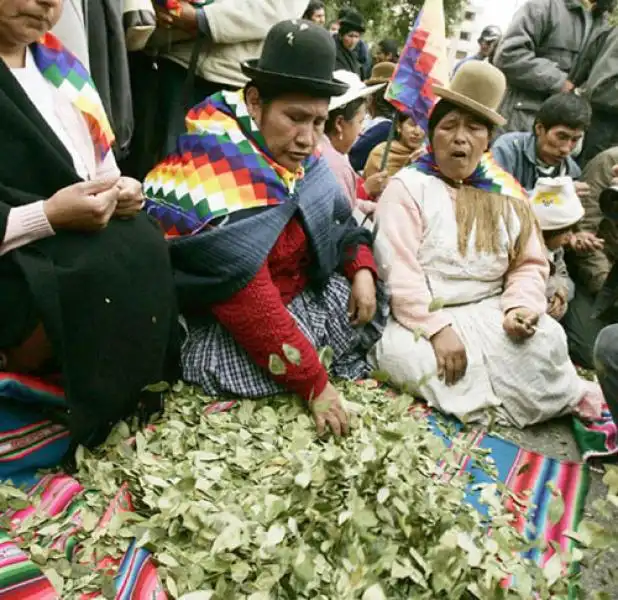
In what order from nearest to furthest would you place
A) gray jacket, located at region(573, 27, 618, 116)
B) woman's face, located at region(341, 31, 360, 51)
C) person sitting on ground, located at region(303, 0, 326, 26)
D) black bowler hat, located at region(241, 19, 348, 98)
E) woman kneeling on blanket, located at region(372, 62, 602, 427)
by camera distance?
black bowler hat, located at region(241, 19, 348, 98)
woman kneeling on blanket, located at region(372, 62, 602, 427)
gray jacket, located at region(573, 27, 618, 116)
person sitting on ground, located at region(303, 0, 326, 26)
woman's face, located at region(341, 31, 360, 51)

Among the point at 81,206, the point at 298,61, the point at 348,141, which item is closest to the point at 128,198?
the point at 81,206

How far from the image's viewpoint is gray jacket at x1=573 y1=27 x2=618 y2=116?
466 cm

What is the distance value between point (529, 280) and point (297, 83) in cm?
141

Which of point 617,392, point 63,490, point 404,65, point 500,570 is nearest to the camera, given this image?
point 500,570

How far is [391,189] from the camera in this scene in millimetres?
3031

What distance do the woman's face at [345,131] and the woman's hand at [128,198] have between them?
1.68 m

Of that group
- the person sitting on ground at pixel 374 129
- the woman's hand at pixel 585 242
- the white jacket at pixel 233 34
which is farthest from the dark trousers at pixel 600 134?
the white jacket at pixel 233 34

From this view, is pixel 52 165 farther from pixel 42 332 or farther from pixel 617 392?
pixel 617 392

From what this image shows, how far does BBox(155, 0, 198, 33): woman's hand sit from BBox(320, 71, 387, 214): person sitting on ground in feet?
2.16

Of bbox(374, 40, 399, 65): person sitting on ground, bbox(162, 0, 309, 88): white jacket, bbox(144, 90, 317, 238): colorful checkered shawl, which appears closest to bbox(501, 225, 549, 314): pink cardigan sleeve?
bbox(144, 90, 317, 238): colorful checkered shawl

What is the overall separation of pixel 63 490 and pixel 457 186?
6.65 ft

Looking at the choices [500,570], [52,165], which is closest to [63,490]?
[52,165]

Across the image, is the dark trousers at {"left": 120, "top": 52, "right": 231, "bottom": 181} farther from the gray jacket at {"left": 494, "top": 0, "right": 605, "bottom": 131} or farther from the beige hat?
the gray jacket at {"left": 494, "top": 0, "right": 605, "bottom": 131}

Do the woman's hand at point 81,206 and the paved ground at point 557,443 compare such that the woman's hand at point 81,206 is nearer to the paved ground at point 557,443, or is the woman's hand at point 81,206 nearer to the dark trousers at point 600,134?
the paved ground at point 557,443
